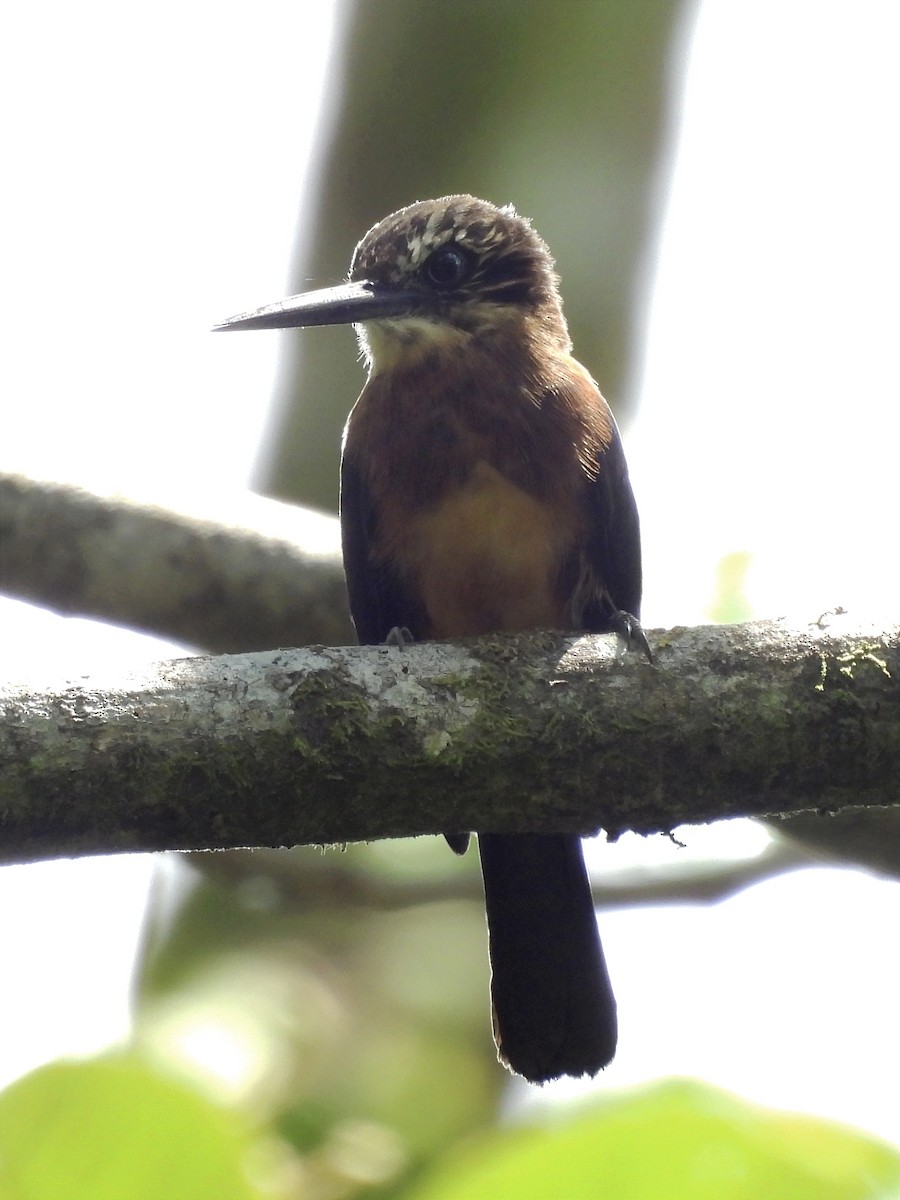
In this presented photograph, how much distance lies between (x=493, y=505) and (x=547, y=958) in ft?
4.17

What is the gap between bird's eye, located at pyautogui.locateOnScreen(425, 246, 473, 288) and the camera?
4195 mm

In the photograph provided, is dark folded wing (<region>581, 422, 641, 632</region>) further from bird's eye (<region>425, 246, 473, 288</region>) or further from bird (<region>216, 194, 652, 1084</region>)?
bird's eye (<region>425, 246, 473, 288</region>)

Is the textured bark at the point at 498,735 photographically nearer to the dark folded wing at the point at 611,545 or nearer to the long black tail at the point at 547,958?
the dark folded wing at the point at 611,545

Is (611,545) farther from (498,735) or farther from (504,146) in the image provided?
(504,146)

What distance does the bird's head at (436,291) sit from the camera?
405cm

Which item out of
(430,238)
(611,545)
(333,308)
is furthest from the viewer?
(430,238)

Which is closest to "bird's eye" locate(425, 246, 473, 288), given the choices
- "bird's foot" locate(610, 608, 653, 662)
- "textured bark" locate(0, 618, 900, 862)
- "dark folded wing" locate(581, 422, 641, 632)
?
"dark folded wing" locate(581, 422, 641, 632)

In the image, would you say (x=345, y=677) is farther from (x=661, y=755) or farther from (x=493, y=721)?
(x=661, y=755)

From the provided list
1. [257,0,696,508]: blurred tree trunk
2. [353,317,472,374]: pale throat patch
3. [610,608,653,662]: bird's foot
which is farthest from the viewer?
[257,0,696,508]: blurred tree trunk

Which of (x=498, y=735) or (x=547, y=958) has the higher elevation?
(x=498, y=735)

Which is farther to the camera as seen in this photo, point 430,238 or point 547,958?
point 430,238

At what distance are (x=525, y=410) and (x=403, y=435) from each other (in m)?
0.33

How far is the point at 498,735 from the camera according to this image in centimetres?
265

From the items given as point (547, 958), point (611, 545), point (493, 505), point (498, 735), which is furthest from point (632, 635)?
point (547, 958)
